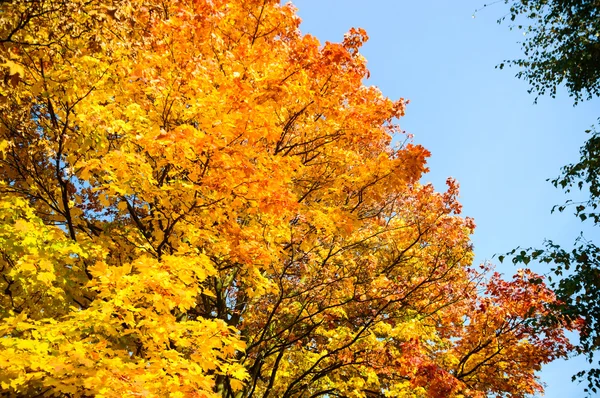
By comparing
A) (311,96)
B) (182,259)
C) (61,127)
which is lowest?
(182,259)

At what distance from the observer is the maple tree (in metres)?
4.69

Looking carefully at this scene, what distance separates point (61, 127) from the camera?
20.5 ft

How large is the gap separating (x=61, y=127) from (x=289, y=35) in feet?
14.4

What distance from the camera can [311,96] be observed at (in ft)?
22.7

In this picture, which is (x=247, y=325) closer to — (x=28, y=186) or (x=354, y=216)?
(x=354, y=216)

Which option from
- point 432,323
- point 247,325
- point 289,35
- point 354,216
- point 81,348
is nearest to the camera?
point 81,348

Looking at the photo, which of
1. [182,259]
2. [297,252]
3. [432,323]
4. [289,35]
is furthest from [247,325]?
[432,323]

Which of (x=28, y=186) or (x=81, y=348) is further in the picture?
(x=28, y=186)

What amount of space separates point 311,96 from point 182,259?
11.0 ft

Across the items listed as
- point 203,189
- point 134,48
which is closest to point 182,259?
point 203,189

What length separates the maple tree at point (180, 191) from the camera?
469cm

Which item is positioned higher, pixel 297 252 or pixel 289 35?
pixel 289 35

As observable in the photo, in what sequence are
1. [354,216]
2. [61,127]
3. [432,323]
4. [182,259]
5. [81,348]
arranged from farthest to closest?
[432,323] → [354,216] → [61,127] → [182,259] → [81,348]

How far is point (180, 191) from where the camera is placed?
18.9ft
